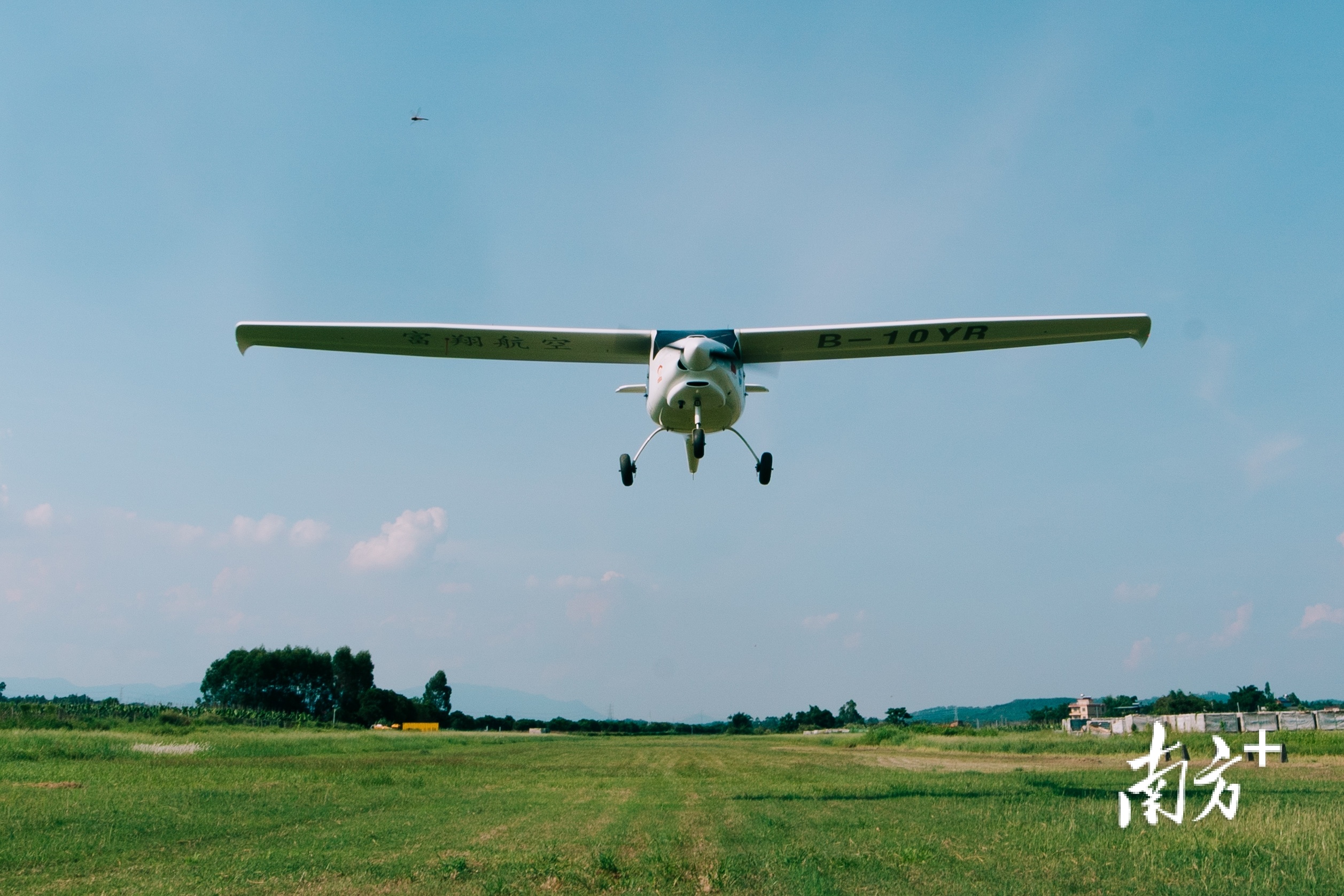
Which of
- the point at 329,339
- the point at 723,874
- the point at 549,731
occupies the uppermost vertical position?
the point at 329,339

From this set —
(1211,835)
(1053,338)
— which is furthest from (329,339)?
(1211,835)

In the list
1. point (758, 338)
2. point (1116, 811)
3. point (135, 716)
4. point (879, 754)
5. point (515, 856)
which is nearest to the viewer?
point (515, 856)

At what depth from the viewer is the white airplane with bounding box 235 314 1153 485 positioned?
1453cm

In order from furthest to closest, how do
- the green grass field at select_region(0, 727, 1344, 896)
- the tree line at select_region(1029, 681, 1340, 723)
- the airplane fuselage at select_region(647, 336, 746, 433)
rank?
the tree line at select_region(1029, 681, 1340, 723)
the airplane fuselage at select_region(647, 336, 746, 433)
the green grass field at select_region(0, 727, 1344, 896)

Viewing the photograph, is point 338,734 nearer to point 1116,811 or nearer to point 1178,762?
point 1178,762

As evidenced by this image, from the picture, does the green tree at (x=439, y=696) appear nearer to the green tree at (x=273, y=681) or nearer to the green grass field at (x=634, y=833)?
the green tree at (x=273, y=681)

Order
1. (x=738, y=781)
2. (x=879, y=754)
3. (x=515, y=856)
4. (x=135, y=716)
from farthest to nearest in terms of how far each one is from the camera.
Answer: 1. (x=135, y=716)
2. (x=879, y=754)
3. (x=738, y=781)
4. (x=515, y=856)

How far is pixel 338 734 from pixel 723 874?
202 ft

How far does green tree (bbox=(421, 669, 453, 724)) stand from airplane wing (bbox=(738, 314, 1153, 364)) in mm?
124212

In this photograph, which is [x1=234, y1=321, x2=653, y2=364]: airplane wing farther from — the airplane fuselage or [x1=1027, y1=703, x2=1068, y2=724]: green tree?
[x1=1027, y1=703, x2=1068, y2=724]: green tree

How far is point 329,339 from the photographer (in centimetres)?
1623

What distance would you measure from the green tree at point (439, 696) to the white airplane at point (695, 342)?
122 m

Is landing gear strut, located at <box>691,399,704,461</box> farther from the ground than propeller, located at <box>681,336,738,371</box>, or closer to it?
closer to it

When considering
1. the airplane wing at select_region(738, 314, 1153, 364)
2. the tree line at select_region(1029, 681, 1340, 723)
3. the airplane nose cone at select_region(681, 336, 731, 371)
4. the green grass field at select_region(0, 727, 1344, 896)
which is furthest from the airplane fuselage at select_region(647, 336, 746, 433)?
the tree line at select_region(1029, 681, 1340, 723)
